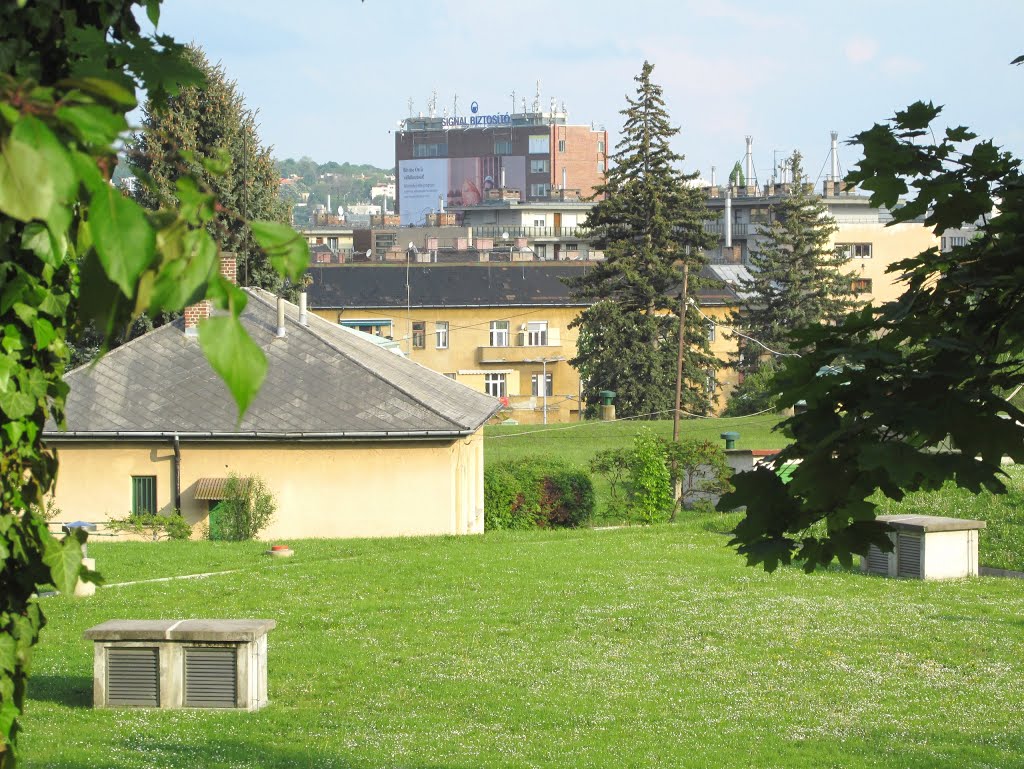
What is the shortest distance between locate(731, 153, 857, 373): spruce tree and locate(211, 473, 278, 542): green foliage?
164 ft

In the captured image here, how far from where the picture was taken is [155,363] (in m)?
33.5

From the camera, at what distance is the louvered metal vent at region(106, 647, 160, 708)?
13.3 m

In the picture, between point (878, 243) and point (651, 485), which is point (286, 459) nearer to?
point (651, 485)

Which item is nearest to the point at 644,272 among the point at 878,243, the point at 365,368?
the point at 365,368

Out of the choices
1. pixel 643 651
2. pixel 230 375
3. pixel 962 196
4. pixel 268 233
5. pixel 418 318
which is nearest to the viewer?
pixel 230 375

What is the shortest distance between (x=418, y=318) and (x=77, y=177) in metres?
82.3

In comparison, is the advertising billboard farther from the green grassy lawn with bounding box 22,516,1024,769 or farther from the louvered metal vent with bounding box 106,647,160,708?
the louvered metal vent with bounding box 106,647,160,708

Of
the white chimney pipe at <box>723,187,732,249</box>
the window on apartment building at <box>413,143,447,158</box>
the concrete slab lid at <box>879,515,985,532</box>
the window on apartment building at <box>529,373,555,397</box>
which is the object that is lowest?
the concrete slab lid at <box>879,515,985,532</box>

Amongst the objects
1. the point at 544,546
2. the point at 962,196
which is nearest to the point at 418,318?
the point at 544,546

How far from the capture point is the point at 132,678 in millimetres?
13383

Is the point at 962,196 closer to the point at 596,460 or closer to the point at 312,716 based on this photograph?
the point at 312,716

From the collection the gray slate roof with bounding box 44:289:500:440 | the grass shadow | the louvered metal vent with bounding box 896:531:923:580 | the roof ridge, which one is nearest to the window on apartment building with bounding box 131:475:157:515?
the gray slate roof with bounding box 44:289:500:440

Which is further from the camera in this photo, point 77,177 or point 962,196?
point 962,196

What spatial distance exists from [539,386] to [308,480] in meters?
55.9
